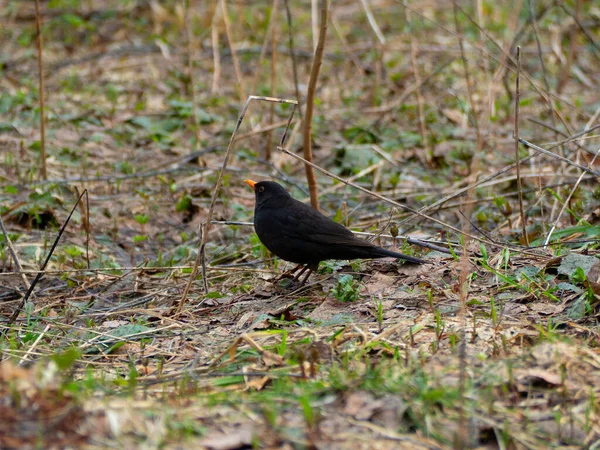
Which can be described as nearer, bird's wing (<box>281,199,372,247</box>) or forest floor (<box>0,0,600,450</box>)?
forest floor (<box>0,0,600,450</box>)

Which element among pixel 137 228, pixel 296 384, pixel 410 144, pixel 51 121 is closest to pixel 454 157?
pixel 410 144

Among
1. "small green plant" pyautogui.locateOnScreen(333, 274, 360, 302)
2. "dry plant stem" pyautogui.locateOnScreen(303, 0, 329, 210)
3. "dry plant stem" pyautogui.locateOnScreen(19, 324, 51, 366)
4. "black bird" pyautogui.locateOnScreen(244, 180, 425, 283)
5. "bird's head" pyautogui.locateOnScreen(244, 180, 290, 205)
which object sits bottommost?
"dry plant stem" pyautogui.locateOnScreen(19, 324, 51, 366)

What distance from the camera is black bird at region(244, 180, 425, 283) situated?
14.7 ft

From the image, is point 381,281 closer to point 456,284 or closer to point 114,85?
point 456,284

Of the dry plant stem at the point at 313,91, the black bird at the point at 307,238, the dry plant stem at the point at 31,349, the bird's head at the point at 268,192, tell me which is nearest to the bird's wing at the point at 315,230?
the black bird at the point at 307,238

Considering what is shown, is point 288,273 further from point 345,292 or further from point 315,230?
point 345,292

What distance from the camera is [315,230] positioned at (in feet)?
15.1

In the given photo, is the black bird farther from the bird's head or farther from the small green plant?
the small green plant

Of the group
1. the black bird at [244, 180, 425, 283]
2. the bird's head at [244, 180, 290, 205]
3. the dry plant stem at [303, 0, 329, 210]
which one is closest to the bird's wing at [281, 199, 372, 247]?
the black bird at [244, 180, 425, 283]

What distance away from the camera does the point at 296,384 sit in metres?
2.98

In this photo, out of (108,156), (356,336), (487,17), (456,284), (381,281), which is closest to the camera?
(356,336)

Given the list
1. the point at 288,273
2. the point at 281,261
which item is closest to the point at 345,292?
the point at 288,273

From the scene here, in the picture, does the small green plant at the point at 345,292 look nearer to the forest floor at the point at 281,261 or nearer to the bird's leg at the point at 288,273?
the forest floor at the point at 281,261

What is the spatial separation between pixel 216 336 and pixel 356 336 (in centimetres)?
86
